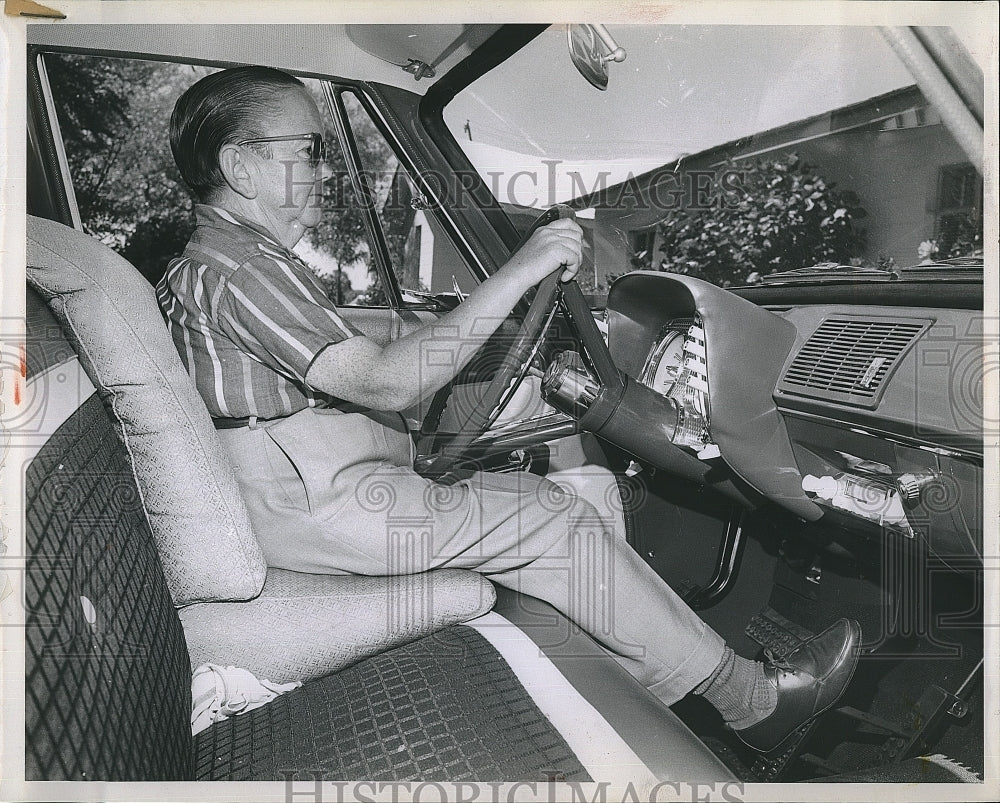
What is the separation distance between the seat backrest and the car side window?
528mm

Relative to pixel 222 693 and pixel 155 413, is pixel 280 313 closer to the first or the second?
pixel 155 413

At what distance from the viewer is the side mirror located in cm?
122

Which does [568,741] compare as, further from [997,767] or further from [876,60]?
[876,60]

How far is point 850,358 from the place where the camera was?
1176 millimetres

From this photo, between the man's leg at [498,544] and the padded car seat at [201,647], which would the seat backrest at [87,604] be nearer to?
the padded car seat at [201,647]

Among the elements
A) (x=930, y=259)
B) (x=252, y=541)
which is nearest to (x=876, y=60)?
(x=930, y=259)

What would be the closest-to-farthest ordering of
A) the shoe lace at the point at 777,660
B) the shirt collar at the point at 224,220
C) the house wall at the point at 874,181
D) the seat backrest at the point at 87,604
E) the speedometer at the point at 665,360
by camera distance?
the seat backrest at the point at 87,604
the shirt collar at the point at 224,220
the house wall at the point at 874,181
the shoe lace at the point at 777,660
the speedometer at the point at 665,360

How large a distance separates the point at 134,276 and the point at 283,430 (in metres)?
0.30

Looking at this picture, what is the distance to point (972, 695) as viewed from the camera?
1.19 metres

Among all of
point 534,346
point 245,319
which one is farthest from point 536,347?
point 245,319

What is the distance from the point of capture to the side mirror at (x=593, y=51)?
47.9 inches

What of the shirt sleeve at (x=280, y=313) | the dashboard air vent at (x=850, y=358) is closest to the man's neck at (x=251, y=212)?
the shirt sleeve at (x=280, y=313)

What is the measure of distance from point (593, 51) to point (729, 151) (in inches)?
13.6

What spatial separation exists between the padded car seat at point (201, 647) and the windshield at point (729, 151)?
810 millimetres
